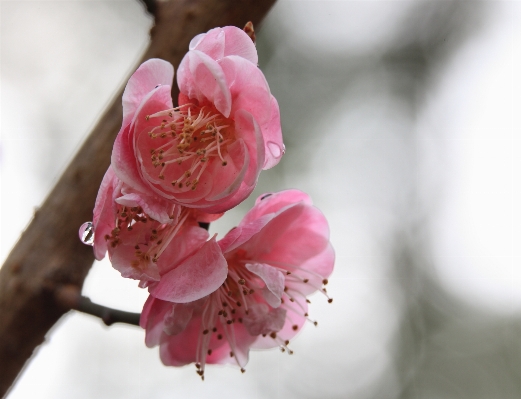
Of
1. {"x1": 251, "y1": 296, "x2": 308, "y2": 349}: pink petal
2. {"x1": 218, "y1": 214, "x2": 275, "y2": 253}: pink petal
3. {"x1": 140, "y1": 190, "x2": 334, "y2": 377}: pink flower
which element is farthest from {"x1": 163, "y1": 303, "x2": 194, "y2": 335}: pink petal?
{"x1": 251, "y1": 296, "x2": 308, "y2": 349}: pink petal

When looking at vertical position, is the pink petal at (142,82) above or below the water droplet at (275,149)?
above

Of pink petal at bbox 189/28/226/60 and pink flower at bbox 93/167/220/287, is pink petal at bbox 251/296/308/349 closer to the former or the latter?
pink flower at bbox 93/167/220/287

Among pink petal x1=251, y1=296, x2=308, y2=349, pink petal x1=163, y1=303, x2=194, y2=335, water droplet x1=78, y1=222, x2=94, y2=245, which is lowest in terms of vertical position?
pink petal x1=251, y1=296, x2=308, y2=349

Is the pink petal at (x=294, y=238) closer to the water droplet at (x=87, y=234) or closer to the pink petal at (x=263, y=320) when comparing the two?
the pink petal at (x=263, y=320)

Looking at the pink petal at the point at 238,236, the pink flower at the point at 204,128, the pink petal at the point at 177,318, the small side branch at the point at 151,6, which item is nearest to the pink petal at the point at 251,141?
the pink flower at the point at 204,128

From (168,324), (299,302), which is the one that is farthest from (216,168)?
(299,302)

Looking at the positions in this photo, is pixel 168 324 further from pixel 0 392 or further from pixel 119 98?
pixel 119 98

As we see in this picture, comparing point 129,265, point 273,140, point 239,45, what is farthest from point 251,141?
point 129,265
